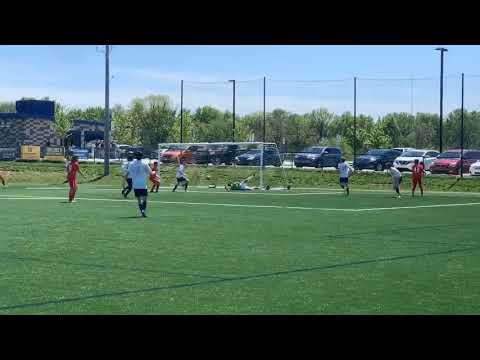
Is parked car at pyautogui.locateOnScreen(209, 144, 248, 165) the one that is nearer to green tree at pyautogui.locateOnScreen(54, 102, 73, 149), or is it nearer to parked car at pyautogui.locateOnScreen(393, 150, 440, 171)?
parked car at pyautogui.locateOnScreen(393, 150, 440, 171)

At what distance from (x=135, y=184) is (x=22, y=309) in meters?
14.8

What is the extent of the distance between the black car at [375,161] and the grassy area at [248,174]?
2061 millimetres

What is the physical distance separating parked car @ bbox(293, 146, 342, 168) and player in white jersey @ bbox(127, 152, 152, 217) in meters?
35.3

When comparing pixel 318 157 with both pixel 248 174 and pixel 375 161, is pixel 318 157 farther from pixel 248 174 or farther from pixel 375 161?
pixel 248 174

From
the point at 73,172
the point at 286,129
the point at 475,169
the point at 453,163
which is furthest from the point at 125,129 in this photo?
the point at 73,172

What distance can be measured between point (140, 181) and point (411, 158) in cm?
3512

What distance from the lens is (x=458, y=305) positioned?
9.36m

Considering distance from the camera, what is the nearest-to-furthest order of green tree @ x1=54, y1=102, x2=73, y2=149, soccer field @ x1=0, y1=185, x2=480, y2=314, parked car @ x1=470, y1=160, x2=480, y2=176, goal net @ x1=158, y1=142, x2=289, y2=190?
soccer field @ x1=0, y1=185, x2=480, y2=314
goal net @ x1=158, y1=142, x2=289, y2=190
parked car @ x1=470, y1=160, x2=480, y2=176
green tree @ x1=54, y1=102, x2=73, y2=149

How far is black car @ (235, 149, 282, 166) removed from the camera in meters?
50.9

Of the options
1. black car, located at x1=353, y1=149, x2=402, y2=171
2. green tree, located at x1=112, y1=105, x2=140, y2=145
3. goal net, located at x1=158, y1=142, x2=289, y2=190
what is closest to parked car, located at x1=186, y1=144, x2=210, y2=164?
goal net, located at x1=158, y1=142, x2=289, y2=190

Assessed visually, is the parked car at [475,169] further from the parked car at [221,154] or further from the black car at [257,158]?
the parked car at [221,154]
